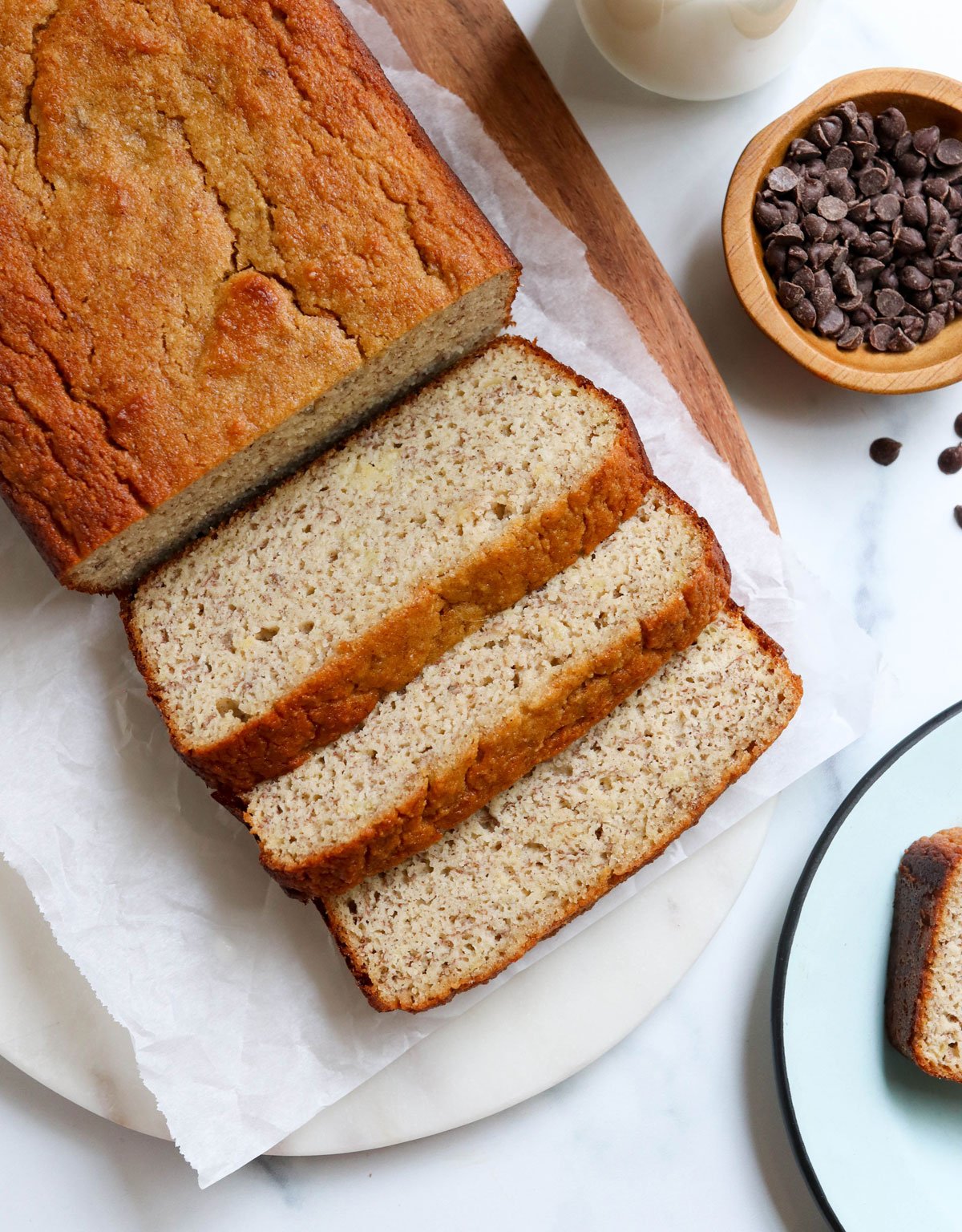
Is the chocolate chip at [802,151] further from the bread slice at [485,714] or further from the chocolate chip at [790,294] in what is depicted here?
the bread slice at [485,714]

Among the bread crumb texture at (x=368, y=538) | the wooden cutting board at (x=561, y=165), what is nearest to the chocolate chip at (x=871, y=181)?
the wooden cutting board at (x=561, y=165)

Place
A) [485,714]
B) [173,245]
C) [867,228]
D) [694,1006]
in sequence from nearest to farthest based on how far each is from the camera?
[173,245] → [485,714] → [867,228] → [694,1006]

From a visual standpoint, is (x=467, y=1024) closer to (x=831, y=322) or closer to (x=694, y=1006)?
(x=694, y=1006)

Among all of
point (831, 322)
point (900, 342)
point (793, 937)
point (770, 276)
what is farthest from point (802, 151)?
point (793, 937)

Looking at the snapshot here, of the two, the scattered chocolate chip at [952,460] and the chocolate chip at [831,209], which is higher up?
the chocolate chip at [831,209]

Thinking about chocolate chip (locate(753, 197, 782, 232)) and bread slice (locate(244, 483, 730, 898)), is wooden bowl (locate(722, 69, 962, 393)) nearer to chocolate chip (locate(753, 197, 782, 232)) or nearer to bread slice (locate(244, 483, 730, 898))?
chocolate chip (locate(753, 197, 782, 232))

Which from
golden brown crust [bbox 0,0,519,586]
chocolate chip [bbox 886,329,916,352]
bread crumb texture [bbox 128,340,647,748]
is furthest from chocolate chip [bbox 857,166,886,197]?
golden brown crust [bbox 0,0,519,586]

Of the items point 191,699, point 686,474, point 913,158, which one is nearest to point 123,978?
point 191,699
